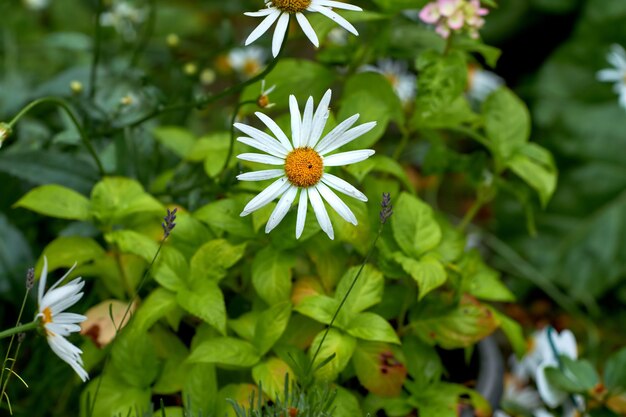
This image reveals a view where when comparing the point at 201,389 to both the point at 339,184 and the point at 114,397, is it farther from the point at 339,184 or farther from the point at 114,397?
the point at 339,184

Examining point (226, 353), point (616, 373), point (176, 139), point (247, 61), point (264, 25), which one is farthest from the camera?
point (247, 61)

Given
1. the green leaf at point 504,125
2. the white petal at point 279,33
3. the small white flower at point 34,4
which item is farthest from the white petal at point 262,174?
the small white flower at point 34,4

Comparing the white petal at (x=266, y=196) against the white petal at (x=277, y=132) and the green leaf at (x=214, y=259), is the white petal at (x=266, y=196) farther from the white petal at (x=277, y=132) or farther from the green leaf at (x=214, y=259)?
the green leaf at (x=214, y=259)

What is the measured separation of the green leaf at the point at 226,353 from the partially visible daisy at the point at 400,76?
1085 millimetres

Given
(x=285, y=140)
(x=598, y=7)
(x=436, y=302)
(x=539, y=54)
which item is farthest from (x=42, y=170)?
(x=539, y=54)

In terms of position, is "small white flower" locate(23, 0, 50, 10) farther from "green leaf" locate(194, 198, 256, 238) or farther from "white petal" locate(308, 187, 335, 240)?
"white petal" locate(308, 187, 335, 240)

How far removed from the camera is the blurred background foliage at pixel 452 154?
134 cm

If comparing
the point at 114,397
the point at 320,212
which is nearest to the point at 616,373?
the point at 320,212

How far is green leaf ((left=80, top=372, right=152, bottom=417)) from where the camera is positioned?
1058mm

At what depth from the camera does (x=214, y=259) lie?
1.09 m

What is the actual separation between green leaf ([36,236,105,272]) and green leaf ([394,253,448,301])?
1.38 feet

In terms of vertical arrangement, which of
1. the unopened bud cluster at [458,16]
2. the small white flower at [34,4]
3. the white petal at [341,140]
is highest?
the unopened bud cluster at [458,16]

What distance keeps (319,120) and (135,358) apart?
0.40 metres

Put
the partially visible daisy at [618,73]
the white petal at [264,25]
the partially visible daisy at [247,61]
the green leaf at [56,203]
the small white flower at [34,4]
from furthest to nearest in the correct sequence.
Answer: the small white flower at [34,4] < the partially visible daisy at [247,61] < the partially visible daisy at [618,73] < the green leaf at [56,203] < the white petal at [264,25]
